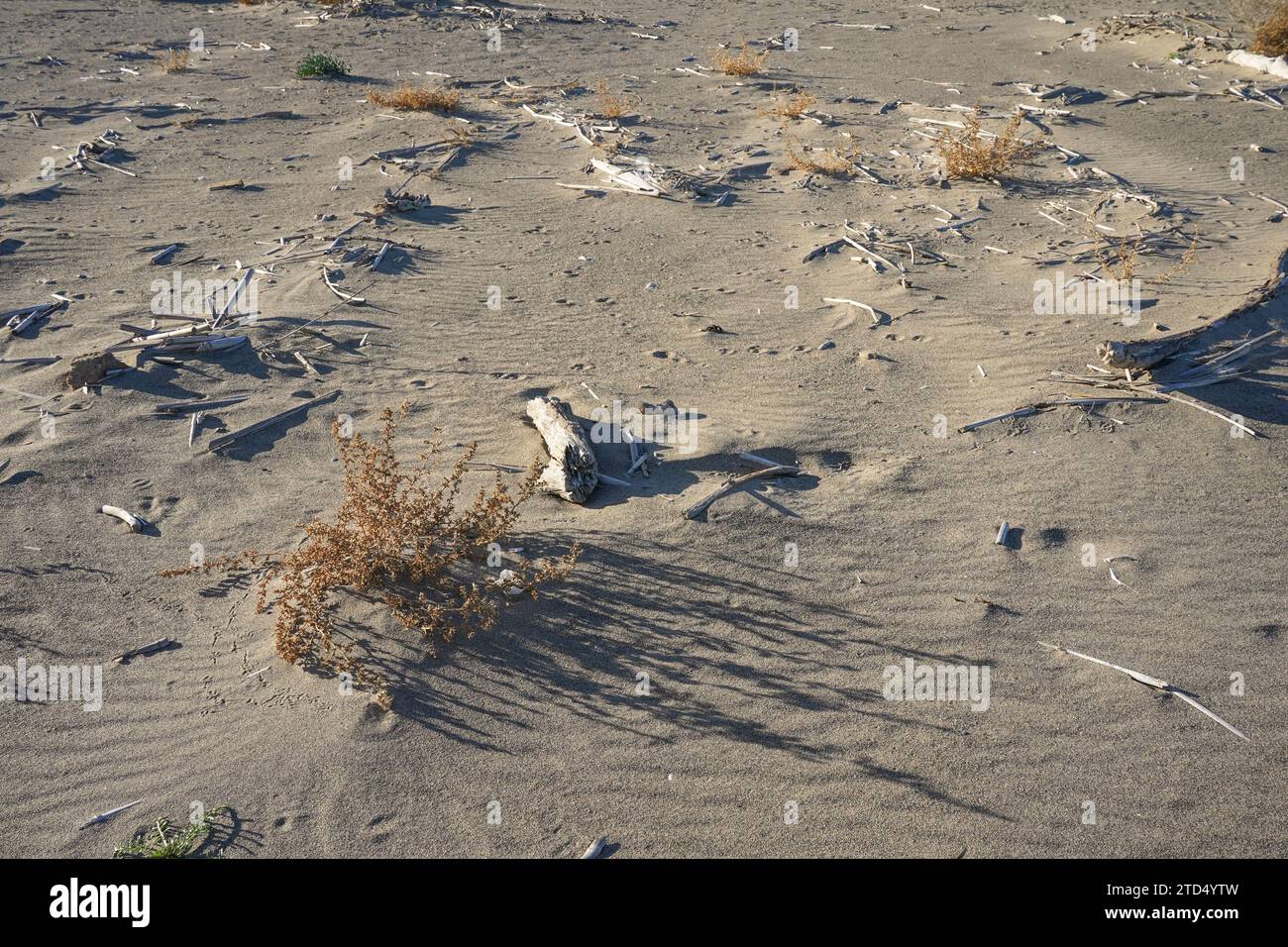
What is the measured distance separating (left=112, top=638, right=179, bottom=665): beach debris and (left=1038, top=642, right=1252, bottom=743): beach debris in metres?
4.03

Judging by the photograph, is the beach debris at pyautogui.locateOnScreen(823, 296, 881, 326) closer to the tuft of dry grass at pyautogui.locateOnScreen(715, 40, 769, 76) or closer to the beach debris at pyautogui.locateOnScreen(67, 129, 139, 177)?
the tuft of dry grass at pyautogui.locateOnScreen(715, 40, 769, 76)

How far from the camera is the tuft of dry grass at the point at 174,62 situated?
1341 centimetres

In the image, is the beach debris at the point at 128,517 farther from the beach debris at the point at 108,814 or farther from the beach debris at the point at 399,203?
the beach debris at the point at 399,203

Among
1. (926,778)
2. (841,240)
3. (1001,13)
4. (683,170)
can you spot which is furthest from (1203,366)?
(1001,13)

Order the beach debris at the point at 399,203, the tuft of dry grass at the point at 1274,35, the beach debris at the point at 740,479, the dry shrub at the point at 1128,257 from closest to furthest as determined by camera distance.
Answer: the beach debris at the point at 740,479 < the dry shrub at the point at 1128,257 < the beach debris at the point at 399,203 < the tuft of dry grass at the point at 1274,35

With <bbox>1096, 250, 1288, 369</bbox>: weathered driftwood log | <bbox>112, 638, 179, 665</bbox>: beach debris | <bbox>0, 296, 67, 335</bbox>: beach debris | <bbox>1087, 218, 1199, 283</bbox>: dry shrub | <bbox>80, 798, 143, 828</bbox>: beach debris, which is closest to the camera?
<bbox>80, 798, 143, 828</bbox>: beach debris

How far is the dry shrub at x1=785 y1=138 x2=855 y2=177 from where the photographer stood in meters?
9.50

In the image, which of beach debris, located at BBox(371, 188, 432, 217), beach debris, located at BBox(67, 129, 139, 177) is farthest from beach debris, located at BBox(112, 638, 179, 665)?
beach debris, located at BBox(67, 129, 139, 177)

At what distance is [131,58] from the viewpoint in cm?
1415

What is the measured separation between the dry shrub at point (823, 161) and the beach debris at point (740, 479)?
5.28m

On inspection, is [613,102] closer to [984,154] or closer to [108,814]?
[984,154]

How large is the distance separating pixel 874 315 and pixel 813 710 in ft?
12.4

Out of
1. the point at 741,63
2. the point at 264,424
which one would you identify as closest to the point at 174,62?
the point at 741,63

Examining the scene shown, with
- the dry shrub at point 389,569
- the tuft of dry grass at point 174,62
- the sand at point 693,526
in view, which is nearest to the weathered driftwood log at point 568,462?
the sand at point 693,526
